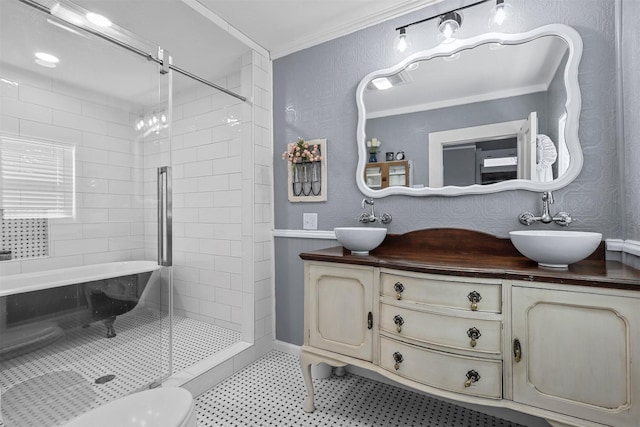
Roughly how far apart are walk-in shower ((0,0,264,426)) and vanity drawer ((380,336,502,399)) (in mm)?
1313

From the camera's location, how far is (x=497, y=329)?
1.20 metres

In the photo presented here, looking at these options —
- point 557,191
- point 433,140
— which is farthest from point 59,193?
point 557,191

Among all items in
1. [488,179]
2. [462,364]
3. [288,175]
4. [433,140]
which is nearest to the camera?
[462,364]

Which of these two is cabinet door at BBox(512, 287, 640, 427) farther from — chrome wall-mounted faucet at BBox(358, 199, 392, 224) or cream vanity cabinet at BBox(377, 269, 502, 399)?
chrome wall-mounted faucet at BBox(358, 199, 392, 224)

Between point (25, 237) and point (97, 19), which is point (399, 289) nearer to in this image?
point (25, 237)

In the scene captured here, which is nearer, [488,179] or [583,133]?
[583,133]

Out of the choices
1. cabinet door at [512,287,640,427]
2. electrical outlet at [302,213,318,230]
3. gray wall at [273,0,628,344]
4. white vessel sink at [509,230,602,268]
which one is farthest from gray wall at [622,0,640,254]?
electrical outlet at [302,213,318,230]

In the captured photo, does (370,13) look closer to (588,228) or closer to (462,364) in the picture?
(588,228)

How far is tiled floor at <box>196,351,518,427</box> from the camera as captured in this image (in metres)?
1.63

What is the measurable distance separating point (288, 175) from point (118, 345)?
1.56m

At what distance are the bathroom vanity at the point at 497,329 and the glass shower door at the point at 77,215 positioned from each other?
117 centimetres

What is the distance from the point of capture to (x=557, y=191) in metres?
1.53

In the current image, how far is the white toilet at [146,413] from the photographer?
1.08 meters

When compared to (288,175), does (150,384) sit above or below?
below
